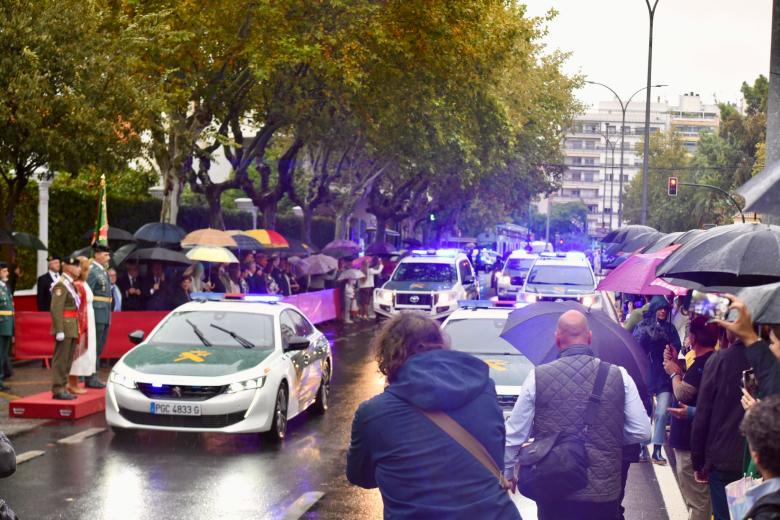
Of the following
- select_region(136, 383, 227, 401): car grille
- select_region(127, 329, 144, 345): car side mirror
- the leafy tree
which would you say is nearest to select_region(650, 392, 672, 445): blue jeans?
select_region(136, 383, 227, 401): car grille

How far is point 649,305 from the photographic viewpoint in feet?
38.6

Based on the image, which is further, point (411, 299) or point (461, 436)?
point (411, 299)

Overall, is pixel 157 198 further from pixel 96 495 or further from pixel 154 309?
pixel 96 495

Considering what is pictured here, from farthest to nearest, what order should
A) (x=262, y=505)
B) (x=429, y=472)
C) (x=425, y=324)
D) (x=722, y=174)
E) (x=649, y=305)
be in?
1. (x=722, y=174)
2. (x=649, y=305)
3. (x=262, y=505)
4. (x=425, y=324)
5. (x=429, y=472)

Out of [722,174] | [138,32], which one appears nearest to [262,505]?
[138,32]

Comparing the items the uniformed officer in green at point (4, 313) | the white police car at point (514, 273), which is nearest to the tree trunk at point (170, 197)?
the uniformed officer in green at point (4, 313)

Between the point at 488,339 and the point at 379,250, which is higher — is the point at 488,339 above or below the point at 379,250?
above

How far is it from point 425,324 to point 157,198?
29.2m

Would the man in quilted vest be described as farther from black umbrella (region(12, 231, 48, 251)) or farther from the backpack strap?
black umbrella (region(12, 231, 48, 251))

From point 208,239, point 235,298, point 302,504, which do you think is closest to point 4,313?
point 235,298

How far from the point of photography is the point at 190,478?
10477 mm

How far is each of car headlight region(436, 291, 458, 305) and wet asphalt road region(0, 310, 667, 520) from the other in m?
14.3

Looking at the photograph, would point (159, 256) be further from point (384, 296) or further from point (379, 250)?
point (379, 250)

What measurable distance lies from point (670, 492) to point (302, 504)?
11.1 ft
